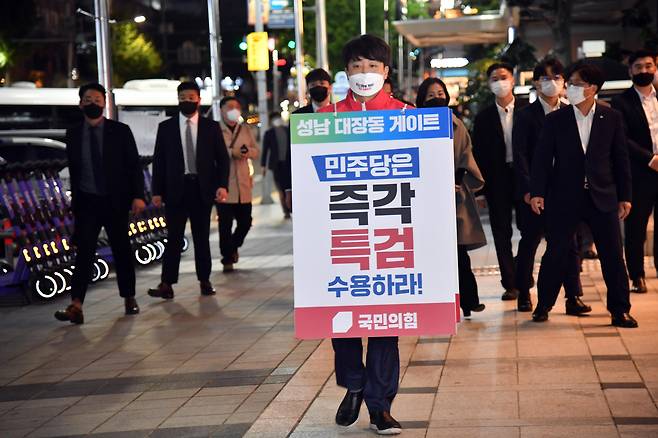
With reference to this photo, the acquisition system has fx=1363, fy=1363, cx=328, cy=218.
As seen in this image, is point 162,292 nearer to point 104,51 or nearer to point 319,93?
point 319,93

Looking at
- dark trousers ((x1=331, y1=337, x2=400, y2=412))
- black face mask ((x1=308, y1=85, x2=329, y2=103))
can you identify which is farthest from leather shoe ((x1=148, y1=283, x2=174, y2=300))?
dark trousers ((x1=331, y1=337, x2=400, y2=412))

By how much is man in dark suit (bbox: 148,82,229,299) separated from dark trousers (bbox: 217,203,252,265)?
247 cm

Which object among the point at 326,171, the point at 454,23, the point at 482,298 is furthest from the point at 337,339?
the point at 454,23

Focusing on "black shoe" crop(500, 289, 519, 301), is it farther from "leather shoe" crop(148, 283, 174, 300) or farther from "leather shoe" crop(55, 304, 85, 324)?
"leather shoe" crop(55, 304, 85, 324)

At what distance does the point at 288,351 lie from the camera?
9.59 meters

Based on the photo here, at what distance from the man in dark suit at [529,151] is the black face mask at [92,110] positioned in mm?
3508

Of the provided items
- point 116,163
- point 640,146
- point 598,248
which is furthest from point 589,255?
point 116,163

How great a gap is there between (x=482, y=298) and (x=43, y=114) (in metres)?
23.1

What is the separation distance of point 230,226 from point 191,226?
2958 mm

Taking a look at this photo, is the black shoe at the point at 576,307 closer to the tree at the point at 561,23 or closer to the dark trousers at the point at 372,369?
the dark trousers at the point at 372,369

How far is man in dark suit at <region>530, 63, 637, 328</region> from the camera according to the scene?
9844mm

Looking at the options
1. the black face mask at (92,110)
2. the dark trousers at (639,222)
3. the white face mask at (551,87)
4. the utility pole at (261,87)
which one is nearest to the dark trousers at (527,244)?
the white face mask at (551,87)

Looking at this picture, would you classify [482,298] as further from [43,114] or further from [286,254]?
[43,114]

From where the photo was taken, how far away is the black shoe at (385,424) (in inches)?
259
